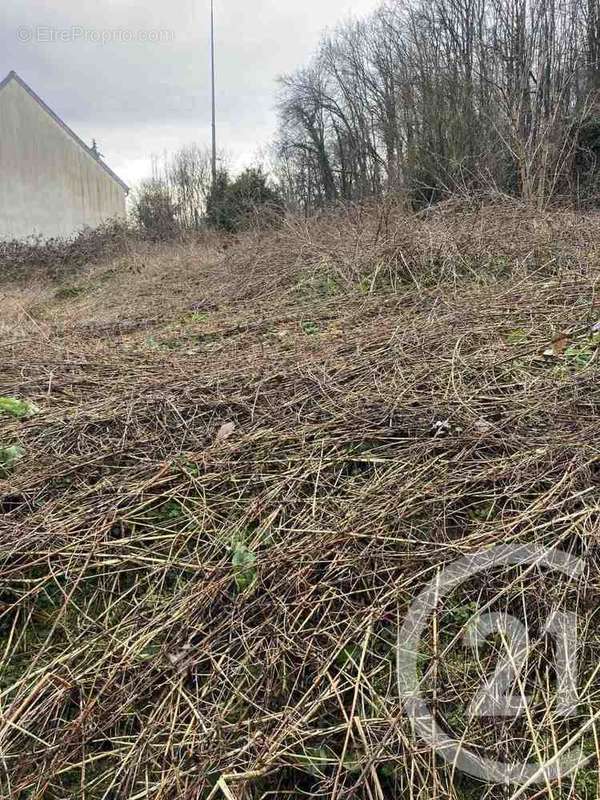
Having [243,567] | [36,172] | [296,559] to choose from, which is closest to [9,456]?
[243,567]

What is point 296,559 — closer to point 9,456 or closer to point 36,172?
point 9,456

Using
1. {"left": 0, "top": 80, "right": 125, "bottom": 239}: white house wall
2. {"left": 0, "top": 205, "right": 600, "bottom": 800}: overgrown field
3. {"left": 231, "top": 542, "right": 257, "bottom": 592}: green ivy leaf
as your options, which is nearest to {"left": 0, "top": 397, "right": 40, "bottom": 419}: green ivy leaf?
{"left": 0, "top": 205, "right": 600, "bottom": 800}: overgrown field

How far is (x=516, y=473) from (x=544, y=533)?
0.27 meters

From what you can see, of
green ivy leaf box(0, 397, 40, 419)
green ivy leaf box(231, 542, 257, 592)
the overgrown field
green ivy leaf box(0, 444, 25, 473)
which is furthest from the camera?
green ivy leaf box(0, 397, 40, 419)

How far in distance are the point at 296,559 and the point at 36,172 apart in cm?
2054

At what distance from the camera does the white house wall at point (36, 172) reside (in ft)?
57.0

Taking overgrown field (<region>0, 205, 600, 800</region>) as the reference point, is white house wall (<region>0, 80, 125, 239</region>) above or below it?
above

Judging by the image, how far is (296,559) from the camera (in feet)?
5.33

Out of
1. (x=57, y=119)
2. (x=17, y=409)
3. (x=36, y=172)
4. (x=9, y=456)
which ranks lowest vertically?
(x=9, y=456)

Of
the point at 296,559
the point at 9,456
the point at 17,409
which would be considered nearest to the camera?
the point at 296,559

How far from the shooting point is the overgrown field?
122cm

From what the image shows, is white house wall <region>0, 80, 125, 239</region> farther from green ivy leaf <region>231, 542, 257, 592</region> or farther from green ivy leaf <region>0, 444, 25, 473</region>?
green ivy leaf <region>231, 542, 257, 592</region>

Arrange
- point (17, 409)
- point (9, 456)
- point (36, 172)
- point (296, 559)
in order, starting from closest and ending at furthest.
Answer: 1. point (296, 559)
2. point (9, 456)
3. point (17, 409)
4. point (36, 172)

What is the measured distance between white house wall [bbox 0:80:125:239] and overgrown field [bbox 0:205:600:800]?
17.4 metres
